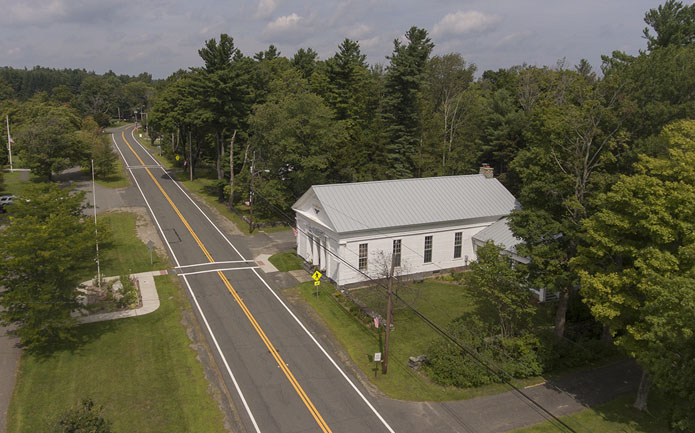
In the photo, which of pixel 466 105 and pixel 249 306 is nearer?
pixel 249 306

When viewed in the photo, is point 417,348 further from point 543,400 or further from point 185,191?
point 185,191

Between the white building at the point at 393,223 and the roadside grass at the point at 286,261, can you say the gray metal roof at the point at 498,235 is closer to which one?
the white building at the point at 393,223

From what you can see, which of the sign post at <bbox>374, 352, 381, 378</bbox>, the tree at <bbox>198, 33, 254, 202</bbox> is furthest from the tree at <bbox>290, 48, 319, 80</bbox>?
the sign post at <bbox>374, 352, 381, 378</bbox>

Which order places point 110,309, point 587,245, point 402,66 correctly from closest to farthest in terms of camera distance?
1. point 587,245
2. point 110,309
3. point 402,66

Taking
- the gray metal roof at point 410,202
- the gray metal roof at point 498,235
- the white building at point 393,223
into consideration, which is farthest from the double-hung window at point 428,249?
the gray metal roof at point 498,235

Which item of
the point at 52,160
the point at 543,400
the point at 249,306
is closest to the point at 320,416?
the point at 543,400

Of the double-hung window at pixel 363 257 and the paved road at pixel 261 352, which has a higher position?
the double-hung window at pixel 363 257
